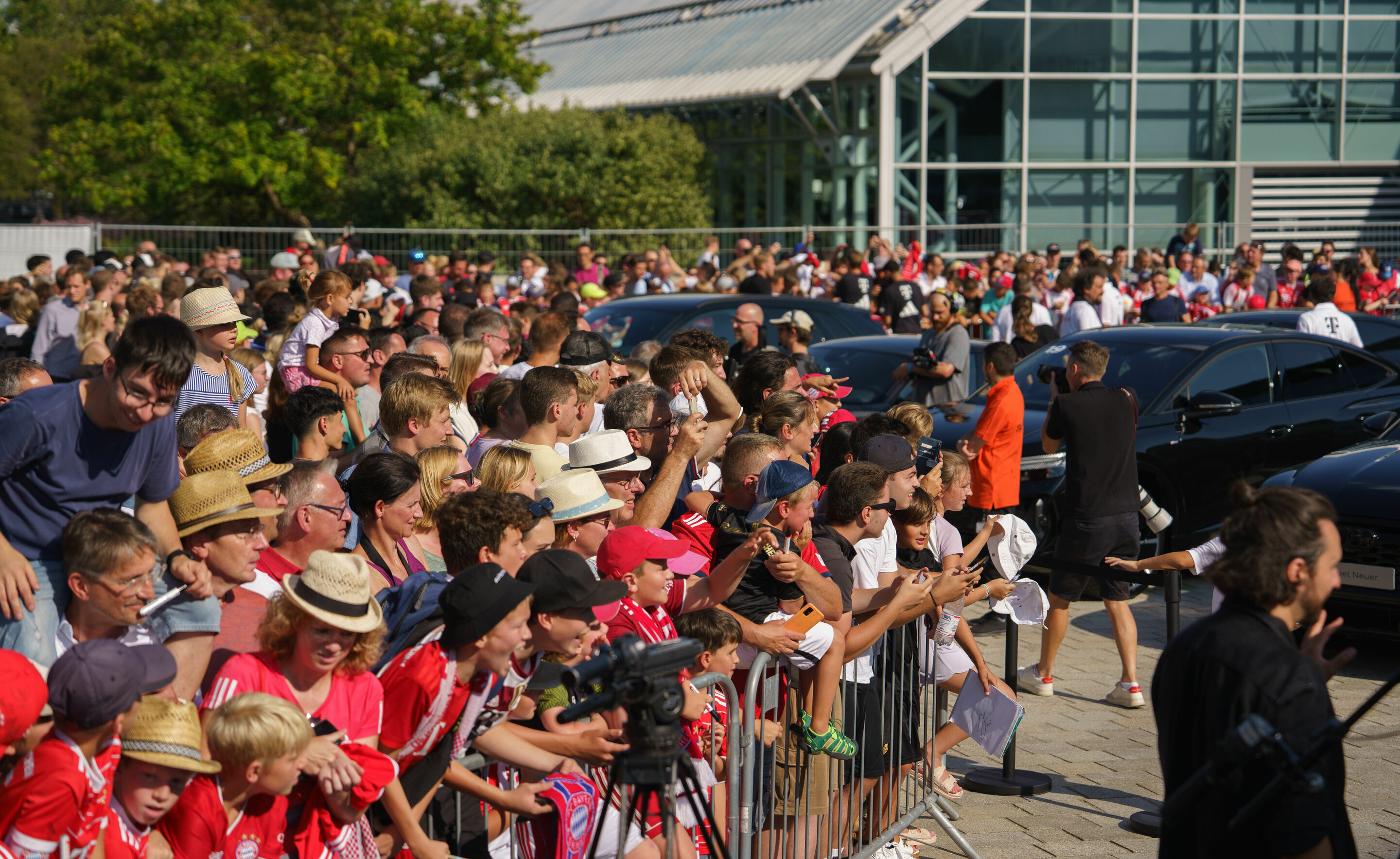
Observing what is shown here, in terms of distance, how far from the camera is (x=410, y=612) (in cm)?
392

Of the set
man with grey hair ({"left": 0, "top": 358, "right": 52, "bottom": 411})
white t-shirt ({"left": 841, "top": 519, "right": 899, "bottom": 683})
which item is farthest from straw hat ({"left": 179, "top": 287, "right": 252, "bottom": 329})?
white t-shirt ({"left": 841, "top": 519, "right": 899, "bottom": 683})

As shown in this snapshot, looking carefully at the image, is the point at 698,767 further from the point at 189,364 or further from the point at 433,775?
the point at 189,364

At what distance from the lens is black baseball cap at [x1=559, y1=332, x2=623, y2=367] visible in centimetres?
834

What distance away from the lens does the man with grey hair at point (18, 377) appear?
6.42 m

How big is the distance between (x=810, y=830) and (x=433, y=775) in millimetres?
1914

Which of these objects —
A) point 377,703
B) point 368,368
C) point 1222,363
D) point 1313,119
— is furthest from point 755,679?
point 1313,119

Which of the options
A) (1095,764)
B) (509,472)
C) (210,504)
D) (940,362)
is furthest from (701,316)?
(210,504)

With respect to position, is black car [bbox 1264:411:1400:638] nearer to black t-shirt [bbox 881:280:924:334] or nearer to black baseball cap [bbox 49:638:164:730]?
black baseball cap [bbox 49:638:164:730]

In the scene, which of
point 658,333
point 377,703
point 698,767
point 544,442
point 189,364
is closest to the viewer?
point 377,703

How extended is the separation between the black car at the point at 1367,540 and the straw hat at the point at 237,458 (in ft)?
19.2

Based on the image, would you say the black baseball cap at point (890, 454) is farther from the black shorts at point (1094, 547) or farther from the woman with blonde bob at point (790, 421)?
the black shorts at point (1094, 547)

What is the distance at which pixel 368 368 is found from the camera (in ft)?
25.4

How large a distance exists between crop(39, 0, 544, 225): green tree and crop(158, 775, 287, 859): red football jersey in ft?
91.9

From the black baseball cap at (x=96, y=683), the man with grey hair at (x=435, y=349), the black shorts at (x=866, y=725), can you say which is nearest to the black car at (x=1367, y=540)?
the black shorts at (x=866, y=725)
